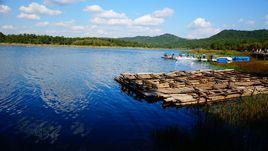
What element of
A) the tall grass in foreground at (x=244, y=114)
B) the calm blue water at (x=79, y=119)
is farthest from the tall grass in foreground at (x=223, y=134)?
the calm blue water at (x=79, y=119)

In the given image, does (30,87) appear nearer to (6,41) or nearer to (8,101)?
(8,101)

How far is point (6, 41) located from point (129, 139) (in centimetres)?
21111

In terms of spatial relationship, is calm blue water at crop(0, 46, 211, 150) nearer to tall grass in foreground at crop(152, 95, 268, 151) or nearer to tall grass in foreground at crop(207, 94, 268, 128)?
tall grass in foreground at crop(152, 95, 268, 151)

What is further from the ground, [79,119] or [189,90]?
[189,90]

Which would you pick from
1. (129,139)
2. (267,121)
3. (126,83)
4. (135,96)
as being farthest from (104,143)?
(126,83)

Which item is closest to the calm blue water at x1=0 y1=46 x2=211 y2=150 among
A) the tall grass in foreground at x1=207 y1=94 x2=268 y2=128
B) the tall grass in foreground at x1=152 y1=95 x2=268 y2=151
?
the tall grass in foreground at x1=152 y1=95 x2=268 y2=151

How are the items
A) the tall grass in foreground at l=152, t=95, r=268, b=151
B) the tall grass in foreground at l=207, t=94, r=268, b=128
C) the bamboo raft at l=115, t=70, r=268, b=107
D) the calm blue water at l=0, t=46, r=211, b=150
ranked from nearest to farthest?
the tall grass in foreground at l=152, t=95, r=268, b=151 < the calm blue water at l=0, t=46, r=211, b=150 < the tall grass in foreground at l=207, t=94, r=268, b=128 < the bamboo raft at l=115, t=70, r=268, b=107

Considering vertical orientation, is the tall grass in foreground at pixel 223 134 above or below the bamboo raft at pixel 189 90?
below

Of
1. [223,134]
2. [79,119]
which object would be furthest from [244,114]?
[79,119]

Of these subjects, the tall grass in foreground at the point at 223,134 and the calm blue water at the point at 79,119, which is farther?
the calm blue water at the point at 79,119

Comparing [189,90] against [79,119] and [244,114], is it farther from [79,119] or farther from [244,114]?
[79,119]

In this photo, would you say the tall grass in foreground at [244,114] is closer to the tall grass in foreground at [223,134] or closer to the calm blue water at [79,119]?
the tall grass in foreground at [223,134]

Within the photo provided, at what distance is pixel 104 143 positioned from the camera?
43.6 feet

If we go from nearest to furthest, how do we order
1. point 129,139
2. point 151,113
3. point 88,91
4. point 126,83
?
point 129,139
point 151,113
point 88,91
point 126,83
